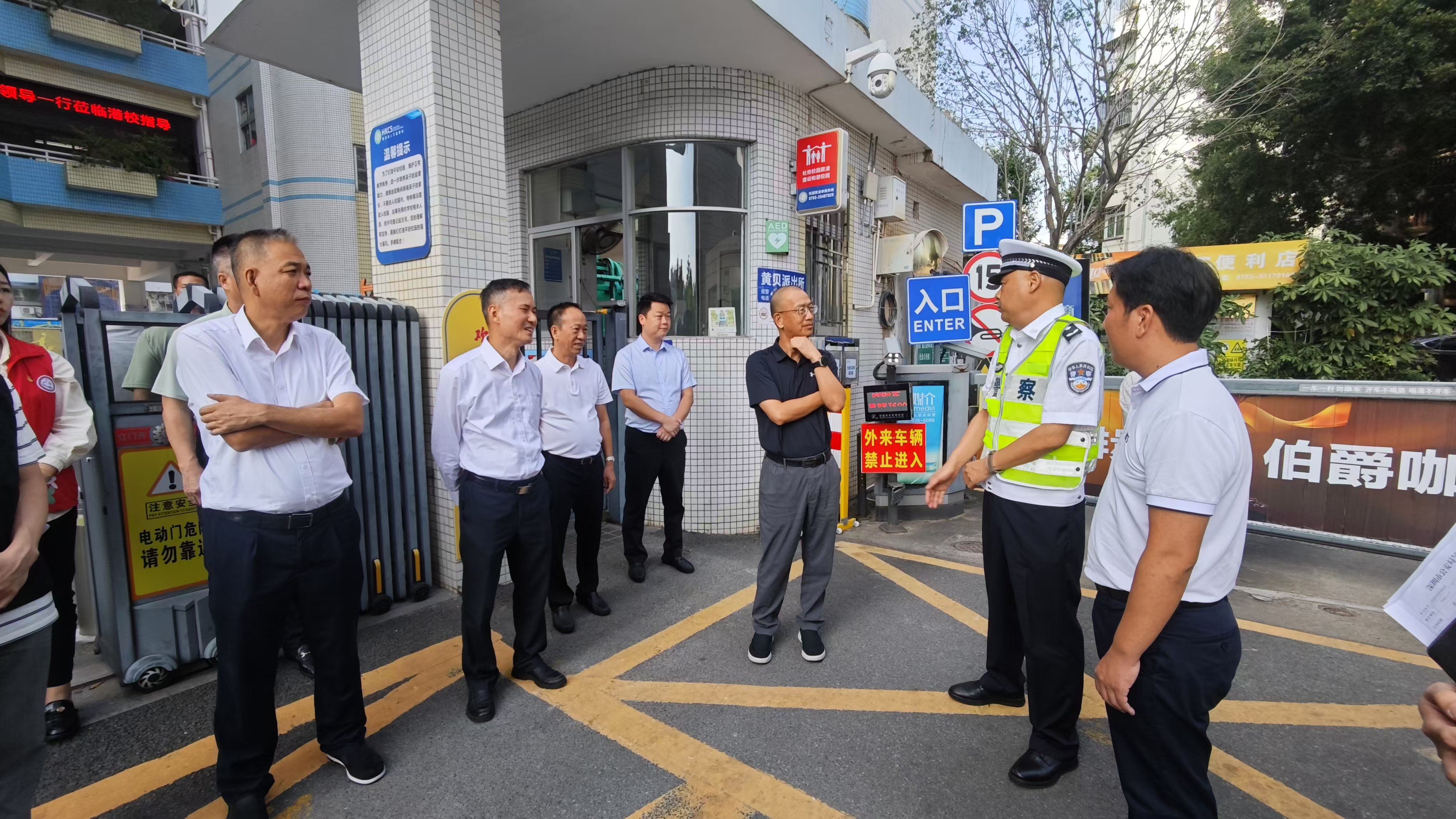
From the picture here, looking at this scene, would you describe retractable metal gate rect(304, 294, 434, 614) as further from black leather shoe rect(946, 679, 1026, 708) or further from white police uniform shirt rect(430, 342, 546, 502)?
black leather shoe rect(946, 679, 1026, 708)

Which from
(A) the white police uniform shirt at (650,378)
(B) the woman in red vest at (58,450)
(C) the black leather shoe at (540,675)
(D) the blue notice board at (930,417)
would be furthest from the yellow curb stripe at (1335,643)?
Result: (B) the woman in red vest at (58,450)

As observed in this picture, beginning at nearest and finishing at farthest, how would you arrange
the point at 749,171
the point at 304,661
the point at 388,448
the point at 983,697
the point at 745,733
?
the point at 745,733, the point at 983,697, the point at 304,661, the point at 388,448, the point at 749,171

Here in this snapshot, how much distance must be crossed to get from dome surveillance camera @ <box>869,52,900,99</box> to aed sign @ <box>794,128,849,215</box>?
65cm

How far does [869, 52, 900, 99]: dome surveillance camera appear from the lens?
5723 millimetres

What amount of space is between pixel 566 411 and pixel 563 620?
1185 mm

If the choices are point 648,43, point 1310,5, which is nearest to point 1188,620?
point 648,43

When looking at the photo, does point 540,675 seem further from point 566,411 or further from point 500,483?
point 566,411

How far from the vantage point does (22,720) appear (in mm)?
1537

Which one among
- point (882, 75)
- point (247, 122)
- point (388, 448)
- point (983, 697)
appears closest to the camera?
point (983, 697)

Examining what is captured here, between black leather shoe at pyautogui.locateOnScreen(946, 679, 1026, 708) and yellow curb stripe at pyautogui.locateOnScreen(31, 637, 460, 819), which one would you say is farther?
black leather shoe at pyautogui.locateOnScreen(946, 679, 1026, 708)

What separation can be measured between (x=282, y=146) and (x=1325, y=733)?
1809 centimetres


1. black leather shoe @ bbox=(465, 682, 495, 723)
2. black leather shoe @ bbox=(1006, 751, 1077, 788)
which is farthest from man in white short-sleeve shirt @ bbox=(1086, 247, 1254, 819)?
black leather shoe @ bbox=(465, 682, 495, 723)

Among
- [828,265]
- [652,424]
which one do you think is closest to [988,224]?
[828,265]

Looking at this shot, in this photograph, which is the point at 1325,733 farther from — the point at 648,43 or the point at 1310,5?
the point at 1310,5
